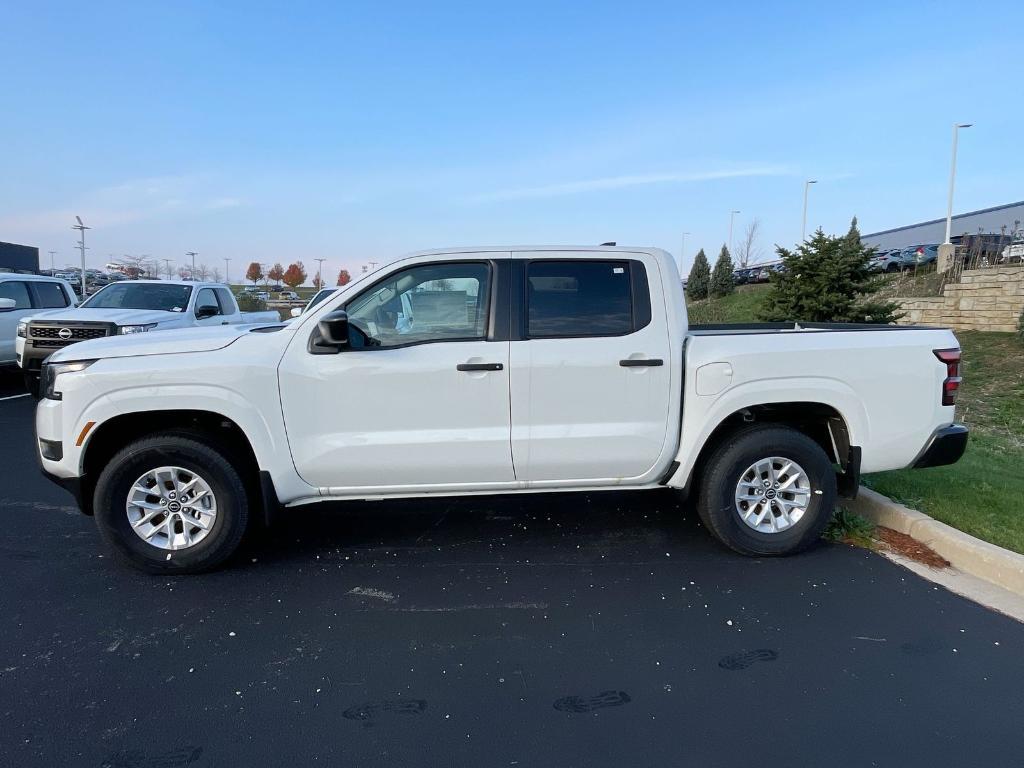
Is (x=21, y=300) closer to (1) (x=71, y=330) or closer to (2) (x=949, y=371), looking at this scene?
(1) (x=71, y=330)

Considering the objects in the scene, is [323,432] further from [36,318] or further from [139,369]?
[36,318]

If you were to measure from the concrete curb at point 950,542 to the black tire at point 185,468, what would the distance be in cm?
433

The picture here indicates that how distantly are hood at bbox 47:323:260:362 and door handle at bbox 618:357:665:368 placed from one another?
234cm

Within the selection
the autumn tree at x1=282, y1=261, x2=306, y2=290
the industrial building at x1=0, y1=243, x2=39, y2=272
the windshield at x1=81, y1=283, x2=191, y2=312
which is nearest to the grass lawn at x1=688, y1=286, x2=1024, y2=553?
the windshield at x1=81, y1=283, x2=191, y2=312

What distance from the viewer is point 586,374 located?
3926 millimetres

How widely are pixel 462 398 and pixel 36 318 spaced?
864 centimetres

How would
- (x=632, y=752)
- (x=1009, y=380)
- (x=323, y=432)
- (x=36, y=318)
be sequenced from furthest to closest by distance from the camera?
(x=1009, y=380) → (x=36, y=318) → (x=323, y=432) → (x=632, y=752)

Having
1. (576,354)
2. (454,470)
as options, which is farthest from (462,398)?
(576,354)

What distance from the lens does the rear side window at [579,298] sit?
13.2 ft

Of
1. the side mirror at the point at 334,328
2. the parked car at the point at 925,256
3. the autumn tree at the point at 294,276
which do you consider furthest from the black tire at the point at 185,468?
the autumn tree at the point at 294,276

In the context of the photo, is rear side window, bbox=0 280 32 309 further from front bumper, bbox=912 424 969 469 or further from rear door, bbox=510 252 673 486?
front bumper, bbox=912 424 969 469

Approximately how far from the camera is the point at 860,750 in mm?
2447

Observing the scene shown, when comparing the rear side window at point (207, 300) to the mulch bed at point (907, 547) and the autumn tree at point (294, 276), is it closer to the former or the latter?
the mulch bed at point (907, 547)

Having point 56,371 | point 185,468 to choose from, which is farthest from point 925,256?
point 56,371
